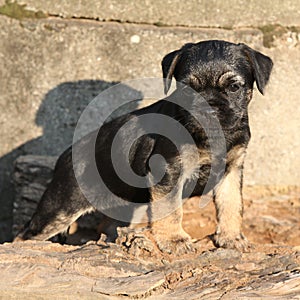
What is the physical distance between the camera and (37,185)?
5684 millimetres

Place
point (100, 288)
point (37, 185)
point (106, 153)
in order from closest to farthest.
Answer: point (100, 288), point (106, 153), point (37, 185)

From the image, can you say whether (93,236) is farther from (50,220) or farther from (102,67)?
(102,67)

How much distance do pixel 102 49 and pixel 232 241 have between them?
7.12 ft

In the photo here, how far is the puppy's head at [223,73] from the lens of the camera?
4.17 m

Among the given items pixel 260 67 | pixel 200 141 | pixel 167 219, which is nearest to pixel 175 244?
pixel 167 219

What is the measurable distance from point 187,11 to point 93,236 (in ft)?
6.88

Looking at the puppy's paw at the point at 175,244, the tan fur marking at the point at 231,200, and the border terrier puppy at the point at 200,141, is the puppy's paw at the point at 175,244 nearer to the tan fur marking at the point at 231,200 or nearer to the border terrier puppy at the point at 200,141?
the border terrier puppy at the point at 200,141

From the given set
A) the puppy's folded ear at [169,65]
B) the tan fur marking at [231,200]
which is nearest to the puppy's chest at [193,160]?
the tan fur marking at [231,200]

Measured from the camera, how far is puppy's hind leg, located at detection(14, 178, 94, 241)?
4.97 meters

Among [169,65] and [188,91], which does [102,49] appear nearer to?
[169,65]

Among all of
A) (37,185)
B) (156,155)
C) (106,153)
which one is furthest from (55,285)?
(37,185)

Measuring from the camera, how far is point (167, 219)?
4270 mm

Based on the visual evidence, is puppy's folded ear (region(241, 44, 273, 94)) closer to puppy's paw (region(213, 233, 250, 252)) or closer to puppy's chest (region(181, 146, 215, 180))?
puppy's chest (region(181, 146, 215, 180))

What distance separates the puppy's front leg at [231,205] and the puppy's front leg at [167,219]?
0.29 metres
